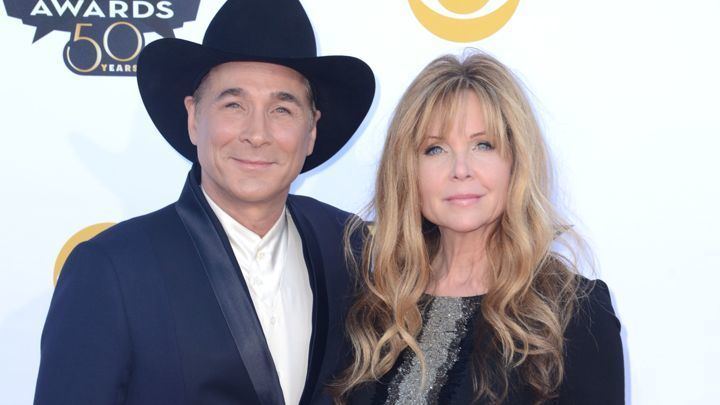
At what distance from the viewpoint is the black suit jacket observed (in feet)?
6.13

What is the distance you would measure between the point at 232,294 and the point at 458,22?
48.3 inches

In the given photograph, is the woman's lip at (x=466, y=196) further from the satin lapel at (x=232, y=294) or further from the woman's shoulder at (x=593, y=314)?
the satin lapel at (x=232, y=294)

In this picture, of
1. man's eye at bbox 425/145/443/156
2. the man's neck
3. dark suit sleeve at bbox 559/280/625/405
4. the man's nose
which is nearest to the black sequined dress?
dark suit sleeve at bbox 559/280/625/405

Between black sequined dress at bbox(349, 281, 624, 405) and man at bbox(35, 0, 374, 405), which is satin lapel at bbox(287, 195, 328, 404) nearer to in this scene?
man at bbox(35, 0, 374, 405)

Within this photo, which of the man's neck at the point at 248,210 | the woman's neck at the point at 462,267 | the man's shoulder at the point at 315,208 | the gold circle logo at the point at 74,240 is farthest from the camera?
the gold circle logo at the point at 74,240

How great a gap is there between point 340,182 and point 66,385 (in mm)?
1221

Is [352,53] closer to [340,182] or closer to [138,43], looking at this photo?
[340,182]

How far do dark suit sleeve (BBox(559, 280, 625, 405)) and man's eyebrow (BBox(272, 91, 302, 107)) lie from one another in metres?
0.93

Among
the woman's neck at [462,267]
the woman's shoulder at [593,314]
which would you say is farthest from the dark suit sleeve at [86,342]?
the woman's shoulder at [593,314]

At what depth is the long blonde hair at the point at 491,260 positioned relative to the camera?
1.90 meters

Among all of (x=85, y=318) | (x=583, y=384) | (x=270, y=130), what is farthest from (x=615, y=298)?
(x=85, y=318)

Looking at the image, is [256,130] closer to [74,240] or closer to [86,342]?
[86,342]

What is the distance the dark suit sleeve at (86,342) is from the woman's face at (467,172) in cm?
81

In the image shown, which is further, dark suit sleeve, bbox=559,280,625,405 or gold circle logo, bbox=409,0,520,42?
gold circle logo, bbox=409,0,520,42
